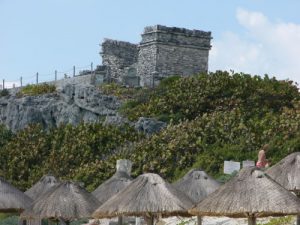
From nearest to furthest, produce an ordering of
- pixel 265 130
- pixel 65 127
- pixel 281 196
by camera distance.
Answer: pixel 281 196 → pixel 265 130 → pixel 65 127

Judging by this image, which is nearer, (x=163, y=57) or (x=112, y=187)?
(x=112, y=187)

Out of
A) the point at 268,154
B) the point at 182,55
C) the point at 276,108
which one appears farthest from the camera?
the point at 182,55

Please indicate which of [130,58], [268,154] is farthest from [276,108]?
[130,58]

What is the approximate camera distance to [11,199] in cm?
2566

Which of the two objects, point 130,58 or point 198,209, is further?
point 130,58

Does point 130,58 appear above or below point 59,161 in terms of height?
Result: above

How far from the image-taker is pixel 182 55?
157 feet

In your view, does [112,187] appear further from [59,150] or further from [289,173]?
[59,150]

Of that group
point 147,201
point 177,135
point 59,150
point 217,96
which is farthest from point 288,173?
point 59,150

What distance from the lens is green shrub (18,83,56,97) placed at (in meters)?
48.0

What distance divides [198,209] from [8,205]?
23.5ft

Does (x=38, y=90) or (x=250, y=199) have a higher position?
(x=38, y=90)

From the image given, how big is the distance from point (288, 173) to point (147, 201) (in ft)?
9.99

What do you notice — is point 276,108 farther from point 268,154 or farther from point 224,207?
point 224,207
